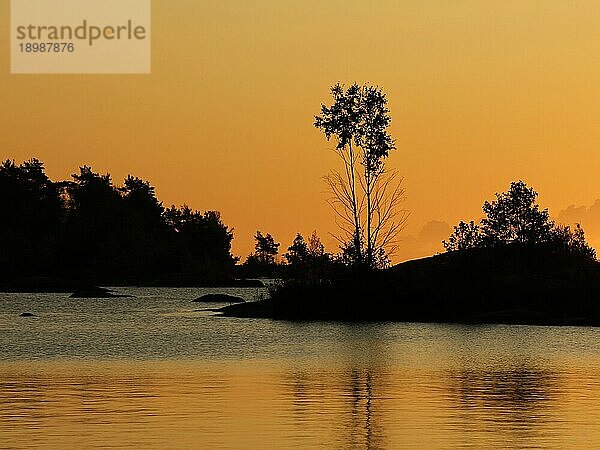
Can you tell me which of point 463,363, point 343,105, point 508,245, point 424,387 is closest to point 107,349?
point 463,363

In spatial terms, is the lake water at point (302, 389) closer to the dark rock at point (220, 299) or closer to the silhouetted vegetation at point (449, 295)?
the silhouetted vegetation at point (449, 295)

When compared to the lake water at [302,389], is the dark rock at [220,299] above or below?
above

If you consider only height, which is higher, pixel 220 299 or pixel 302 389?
pixel 220 299

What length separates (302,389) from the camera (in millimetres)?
41000

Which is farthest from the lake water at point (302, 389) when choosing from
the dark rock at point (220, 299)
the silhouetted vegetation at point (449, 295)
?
the dark rock at point (220, 299)

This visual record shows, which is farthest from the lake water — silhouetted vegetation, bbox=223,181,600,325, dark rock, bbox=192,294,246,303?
dark rock, bbox=192,294,246,303

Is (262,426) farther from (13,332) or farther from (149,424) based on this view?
(13,332)

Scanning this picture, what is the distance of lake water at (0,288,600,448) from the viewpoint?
29672 mm

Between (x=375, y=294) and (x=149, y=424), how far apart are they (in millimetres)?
62785

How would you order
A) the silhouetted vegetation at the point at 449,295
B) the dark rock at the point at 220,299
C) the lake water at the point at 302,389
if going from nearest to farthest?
1. the lake water at the point at 302,389
2. the silhouetted vegetation at the point at 449,295
3. the dark rock at the point at 220,299

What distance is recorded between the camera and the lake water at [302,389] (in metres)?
29.7

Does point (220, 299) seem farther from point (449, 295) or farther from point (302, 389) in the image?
point (302, 389)

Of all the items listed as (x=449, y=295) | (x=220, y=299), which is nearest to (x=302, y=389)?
(x=449, y=295)

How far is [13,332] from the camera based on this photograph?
82.6 meters
